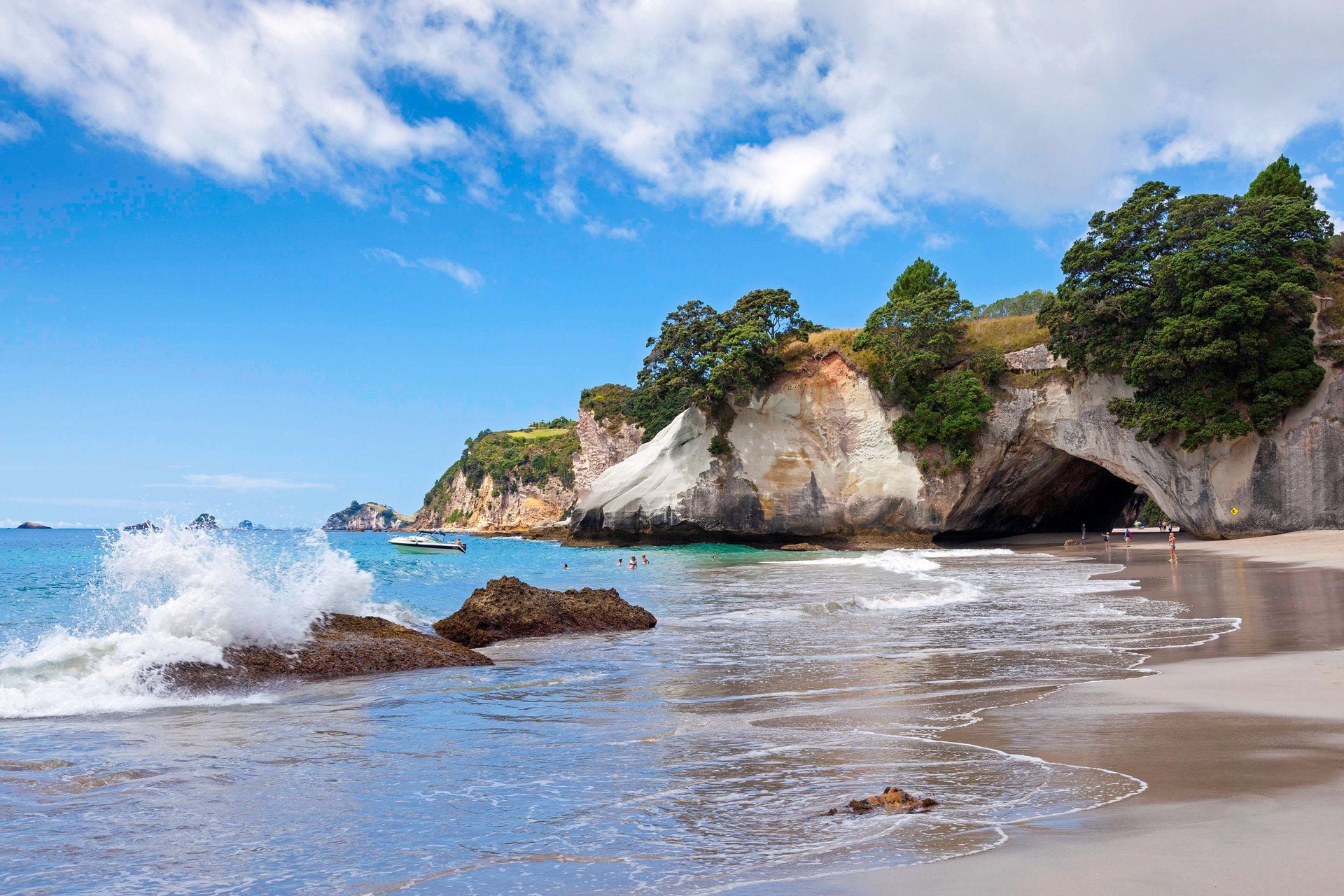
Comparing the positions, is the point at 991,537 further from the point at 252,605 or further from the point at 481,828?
the point at 481,828

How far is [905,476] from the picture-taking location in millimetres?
45625

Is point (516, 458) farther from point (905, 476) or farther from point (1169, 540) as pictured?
point (1169, 540)

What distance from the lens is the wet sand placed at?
124 inches

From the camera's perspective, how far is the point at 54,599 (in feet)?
66.5

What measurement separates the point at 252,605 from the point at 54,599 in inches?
566

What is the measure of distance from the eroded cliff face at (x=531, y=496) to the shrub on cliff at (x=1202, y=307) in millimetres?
39074

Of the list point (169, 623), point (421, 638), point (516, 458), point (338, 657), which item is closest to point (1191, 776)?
point (338, 657)

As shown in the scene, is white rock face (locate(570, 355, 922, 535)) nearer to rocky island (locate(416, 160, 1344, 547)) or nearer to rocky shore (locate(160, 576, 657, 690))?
rocky island (locate(416, 160, 1344, 547))

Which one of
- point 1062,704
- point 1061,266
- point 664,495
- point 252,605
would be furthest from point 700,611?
point 664,495

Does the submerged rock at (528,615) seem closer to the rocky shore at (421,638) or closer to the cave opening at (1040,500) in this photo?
the rocky shore at (421,638)

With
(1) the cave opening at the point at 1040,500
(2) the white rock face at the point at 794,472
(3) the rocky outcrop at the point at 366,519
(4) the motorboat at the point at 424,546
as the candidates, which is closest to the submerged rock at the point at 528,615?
(2) the white rock face at the point at 794,472

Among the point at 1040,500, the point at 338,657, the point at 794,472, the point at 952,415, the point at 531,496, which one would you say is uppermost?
the point at 952,415

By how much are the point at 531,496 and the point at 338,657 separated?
98260 mm

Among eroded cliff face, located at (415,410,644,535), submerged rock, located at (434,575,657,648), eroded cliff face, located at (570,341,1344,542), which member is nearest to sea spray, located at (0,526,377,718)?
submerged rock, located at (434,575,657,648)
